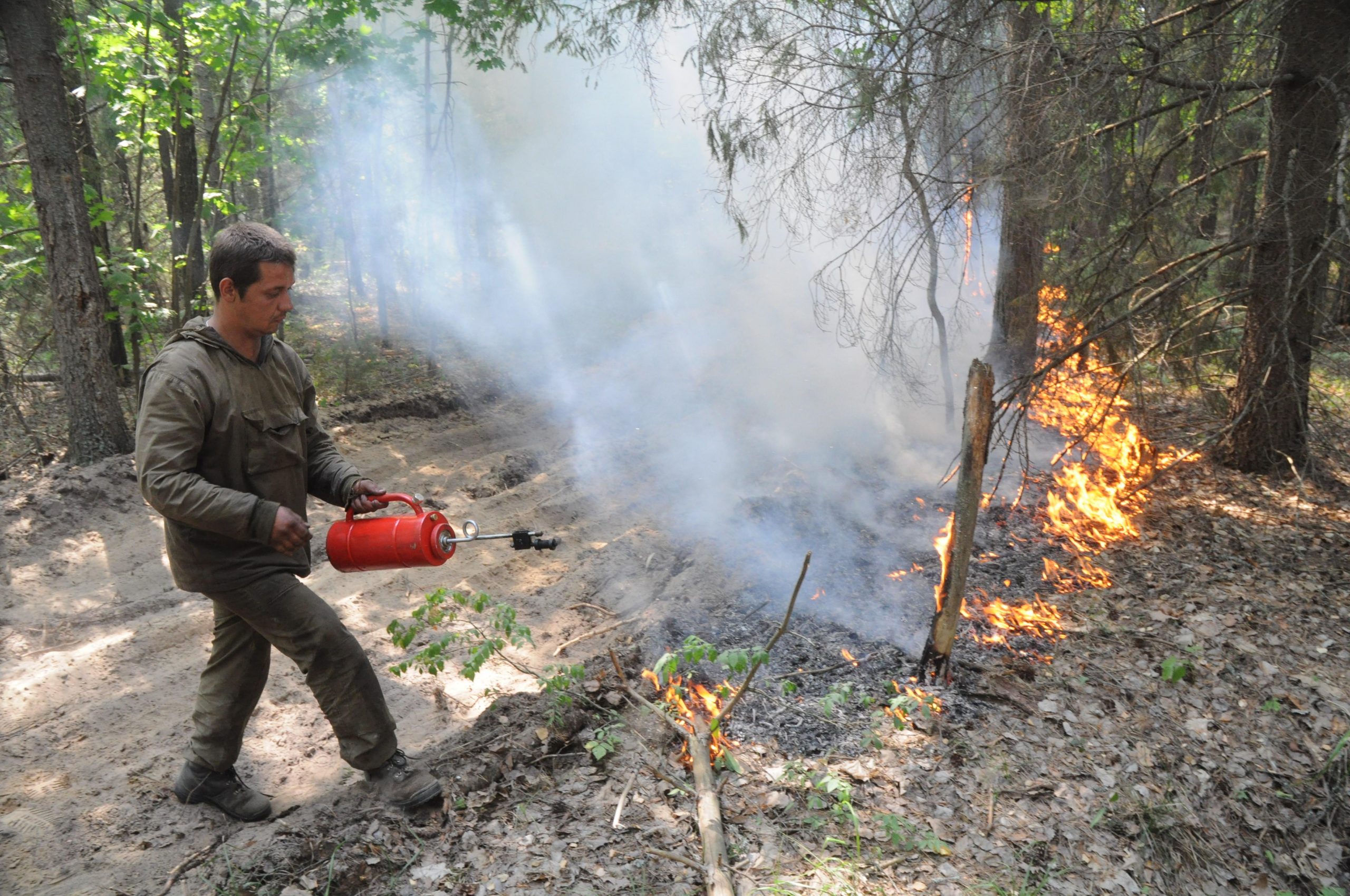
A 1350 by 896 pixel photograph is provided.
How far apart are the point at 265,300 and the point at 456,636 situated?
1.82 metres

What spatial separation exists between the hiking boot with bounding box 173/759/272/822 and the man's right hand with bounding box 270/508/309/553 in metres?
1.22

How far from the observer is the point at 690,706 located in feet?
14.4

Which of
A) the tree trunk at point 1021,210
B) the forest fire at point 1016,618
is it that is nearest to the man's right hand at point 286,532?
the forest fire at point 1016,618

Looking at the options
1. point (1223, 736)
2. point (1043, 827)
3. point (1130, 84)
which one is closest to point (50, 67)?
point (1130, 84)

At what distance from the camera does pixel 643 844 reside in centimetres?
342

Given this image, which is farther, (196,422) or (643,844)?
(643,844)

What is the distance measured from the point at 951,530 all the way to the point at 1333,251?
4.07 metres

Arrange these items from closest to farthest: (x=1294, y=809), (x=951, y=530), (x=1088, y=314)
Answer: (x=1294, y=809), (x=951, y=530), (x=1088, y=314)

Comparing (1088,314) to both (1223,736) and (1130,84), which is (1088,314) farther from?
(1223,736)

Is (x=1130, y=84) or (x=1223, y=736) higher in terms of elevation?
(x=1130, y=84)

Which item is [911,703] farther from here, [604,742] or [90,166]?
[90,166]

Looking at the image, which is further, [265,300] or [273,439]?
[273,439]

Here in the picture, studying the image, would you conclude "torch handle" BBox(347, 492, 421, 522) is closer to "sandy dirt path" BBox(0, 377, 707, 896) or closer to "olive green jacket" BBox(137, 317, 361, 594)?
"olive green jacket" BBox(137, 317, 361, 594)

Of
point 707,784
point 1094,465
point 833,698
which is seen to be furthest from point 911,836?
point 1094,465
